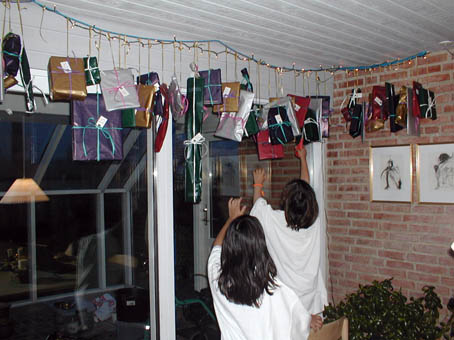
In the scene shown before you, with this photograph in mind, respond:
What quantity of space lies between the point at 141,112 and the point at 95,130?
0.98 ft

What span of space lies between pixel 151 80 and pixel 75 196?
9.29 ft

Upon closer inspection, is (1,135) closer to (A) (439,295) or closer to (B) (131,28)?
(B) (131,28)

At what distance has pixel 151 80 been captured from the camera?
2766 millimetres

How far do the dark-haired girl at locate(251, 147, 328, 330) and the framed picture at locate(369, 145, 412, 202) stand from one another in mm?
1143

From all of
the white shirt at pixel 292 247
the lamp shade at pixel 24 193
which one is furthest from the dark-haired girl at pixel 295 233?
the lamp shade at pixel 24 193

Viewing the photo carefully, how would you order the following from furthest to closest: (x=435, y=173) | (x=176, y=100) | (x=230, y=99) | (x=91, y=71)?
(x=435, y=173) < (x=230, y=99) < (x=176, y=100) < (x=91, y=71)

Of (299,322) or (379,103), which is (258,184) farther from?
(379,103)

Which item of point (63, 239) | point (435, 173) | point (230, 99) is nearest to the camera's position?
point (230, 99)

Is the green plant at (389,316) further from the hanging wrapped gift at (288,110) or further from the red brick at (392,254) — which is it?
the hanging wrapped gift at (288,110)

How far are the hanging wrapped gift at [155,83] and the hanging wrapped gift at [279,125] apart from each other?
966 mm

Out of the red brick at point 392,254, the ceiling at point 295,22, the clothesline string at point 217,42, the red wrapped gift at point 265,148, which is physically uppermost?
the ceiling at point 295,22

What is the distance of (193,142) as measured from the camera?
9.37 feet

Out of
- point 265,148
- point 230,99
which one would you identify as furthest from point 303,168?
point 230,99

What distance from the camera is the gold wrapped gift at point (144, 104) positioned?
2.64 m
